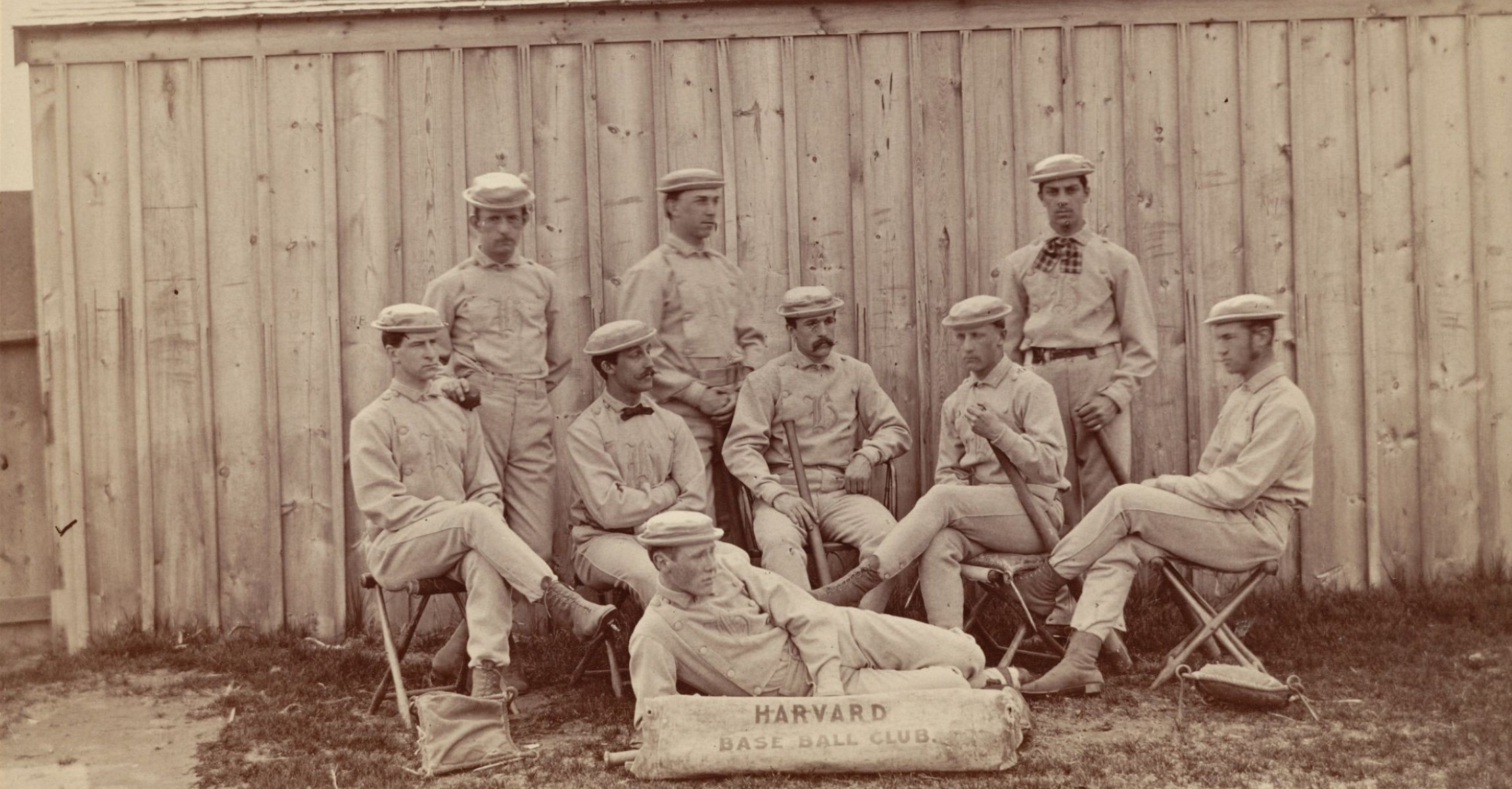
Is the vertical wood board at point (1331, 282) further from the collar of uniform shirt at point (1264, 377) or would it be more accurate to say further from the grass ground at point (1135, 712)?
the collar of uniform shirt at point (1264, 377)

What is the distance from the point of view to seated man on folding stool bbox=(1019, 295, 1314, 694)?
21.2 ft

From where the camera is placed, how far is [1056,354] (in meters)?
7.52

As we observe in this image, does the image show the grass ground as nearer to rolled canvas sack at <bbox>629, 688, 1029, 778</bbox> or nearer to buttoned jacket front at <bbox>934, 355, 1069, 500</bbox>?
rolled canvas sack at <bbox>629, 688, 1029, 778</bbox>

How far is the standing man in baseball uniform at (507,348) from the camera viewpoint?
723cm

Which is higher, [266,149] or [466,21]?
[466,21]

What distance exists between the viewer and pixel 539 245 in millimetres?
7930

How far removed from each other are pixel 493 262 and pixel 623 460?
1179 millimetres

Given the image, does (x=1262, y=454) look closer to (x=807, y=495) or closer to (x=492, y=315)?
(x=807, y=495)

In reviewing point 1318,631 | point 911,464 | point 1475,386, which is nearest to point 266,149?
point 911,464

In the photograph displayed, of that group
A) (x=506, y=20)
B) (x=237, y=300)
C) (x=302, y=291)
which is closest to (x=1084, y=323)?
(x=506, y=20)

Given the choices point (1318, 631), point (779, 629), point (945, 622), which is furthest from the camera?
point (1318, 631)

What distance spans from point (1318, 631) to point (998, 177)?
9.05ft

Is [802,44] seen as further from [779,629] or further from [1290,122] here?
[779,629]

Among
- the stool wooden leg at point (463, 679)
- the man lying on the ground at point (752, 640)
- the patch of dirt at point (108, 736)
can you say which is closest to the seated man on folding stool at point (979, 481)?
the man lying on the ground at point (752, 640)
